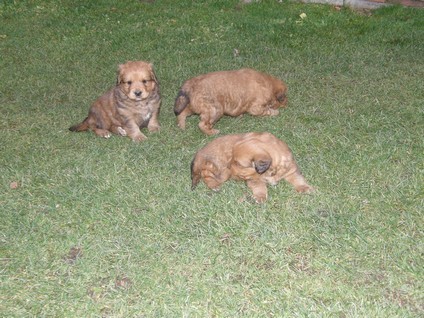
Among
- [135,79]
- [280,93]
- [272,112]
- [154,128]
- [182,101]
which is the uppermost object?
[135,79]

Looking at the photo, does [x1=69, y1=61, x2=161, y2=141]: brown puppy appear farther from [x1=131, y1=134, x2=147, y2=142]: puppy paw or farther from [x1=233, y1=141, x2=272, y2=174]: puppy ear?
[x1=233, y1=141, x2=272, y2=174]: puppy ear

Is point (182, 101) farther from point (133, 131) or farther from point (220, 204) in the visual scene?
point (220, 204)

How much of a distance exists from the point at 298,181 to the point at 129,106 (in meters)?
2.60

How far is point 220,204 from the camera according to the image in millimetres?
4512

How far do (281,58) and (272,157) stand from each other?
4240mm

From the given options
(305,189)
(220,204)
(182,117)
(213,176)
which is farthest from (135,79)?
(305,189)

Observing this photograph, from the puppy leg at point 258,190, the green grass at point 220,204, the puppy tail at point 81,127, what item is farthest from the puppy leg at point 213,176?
the puppy tail at point 81,127

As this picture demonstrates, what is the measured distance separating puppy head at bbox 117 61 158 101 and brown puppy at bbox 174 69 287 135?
45 cm

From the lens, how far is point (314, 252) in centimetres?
390

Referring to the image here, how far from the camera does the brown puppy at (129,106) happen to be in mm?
6000

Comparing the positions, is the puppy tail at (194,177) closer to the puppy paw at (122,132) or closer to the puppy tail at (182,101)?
the puppy tail at (182,101)

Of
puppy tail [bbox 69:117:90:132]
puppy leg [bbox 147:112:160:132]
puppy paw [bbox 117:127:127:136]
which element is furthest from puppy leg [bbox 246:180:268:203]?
puppy tail [bbox 69:117:90:132]

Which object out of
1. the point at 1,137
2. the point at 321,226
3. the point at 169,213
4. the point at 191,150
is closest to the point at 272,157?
the point at 321,226

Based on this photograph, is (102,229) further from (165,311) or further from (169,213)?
(165,311)
